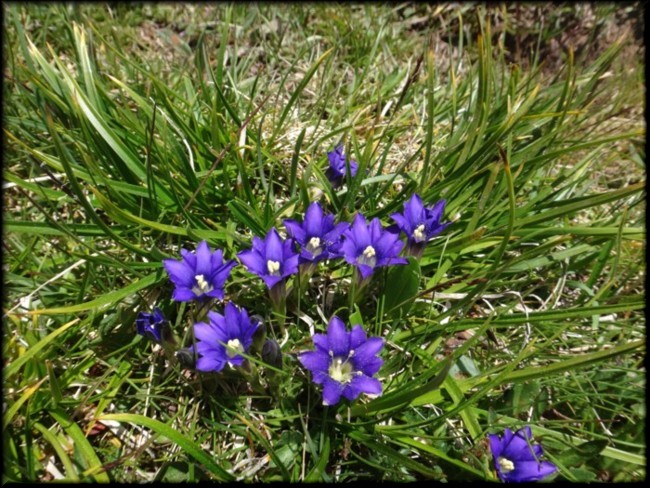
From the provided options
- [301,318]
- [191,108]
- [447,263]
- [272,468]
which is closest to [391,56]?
[191,108]

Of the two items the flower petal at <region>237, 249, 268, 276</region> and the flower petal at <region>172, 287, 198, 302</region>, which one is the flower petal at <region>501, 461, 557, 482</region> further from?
the flower petal at <region>172, 287, 198, 302</region>

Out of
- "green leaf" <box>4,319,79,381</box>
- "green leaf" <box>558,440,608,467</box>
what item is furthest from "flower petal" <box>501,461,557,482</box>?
"green leaf" <box>4,319,79,381</box>

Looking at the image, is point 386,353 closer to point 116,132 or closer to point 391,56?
point 116,132

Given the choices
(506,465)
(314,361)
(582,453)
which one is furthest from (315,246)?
(582,453)

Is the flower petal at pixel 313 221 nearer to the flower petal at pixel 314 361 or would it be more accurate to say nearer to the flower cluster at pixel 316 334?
the flower cluster at pixel 316 334

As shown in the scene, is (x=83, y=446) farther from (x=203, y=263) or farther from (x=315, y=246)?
(x=315, y=246)

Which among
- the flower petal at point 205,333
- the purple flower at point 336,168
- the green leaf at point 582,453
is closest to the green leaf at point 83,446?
the flower petal at point 205,333
